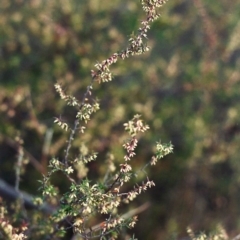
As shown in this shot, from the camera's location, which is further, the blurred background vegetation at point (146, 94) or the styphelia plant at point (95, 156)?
the blurred background vegetation at point (146, 94)

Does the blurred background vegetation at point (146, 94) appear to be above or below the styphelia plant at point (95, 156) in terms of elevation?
above

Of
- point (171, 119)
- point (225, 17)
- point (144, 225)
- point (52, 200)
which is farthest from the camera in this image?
point (225, 17)

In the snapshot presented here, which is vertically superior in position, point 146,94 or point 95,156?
point 146,94

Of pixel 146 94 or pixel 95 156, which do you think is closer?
pixel 95 156

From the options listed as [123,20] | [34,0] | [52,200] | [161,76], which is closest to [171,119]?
[161,76]

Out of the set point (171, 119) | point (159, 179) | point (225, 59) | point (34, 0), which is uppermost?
point (34, 0)

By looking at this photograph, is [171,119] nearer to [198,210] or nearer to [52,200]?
[198,210]

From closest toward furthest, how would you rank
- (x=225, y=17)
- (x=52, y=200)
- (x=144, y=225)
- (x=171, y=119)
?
1. (x=52, y=200)
2. (x=144, y=225)
3. (x=171, y=119)
4. (x=225, y=17)

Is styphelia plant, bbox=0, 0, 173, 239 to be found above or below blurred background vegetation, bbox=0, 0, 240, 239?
below
